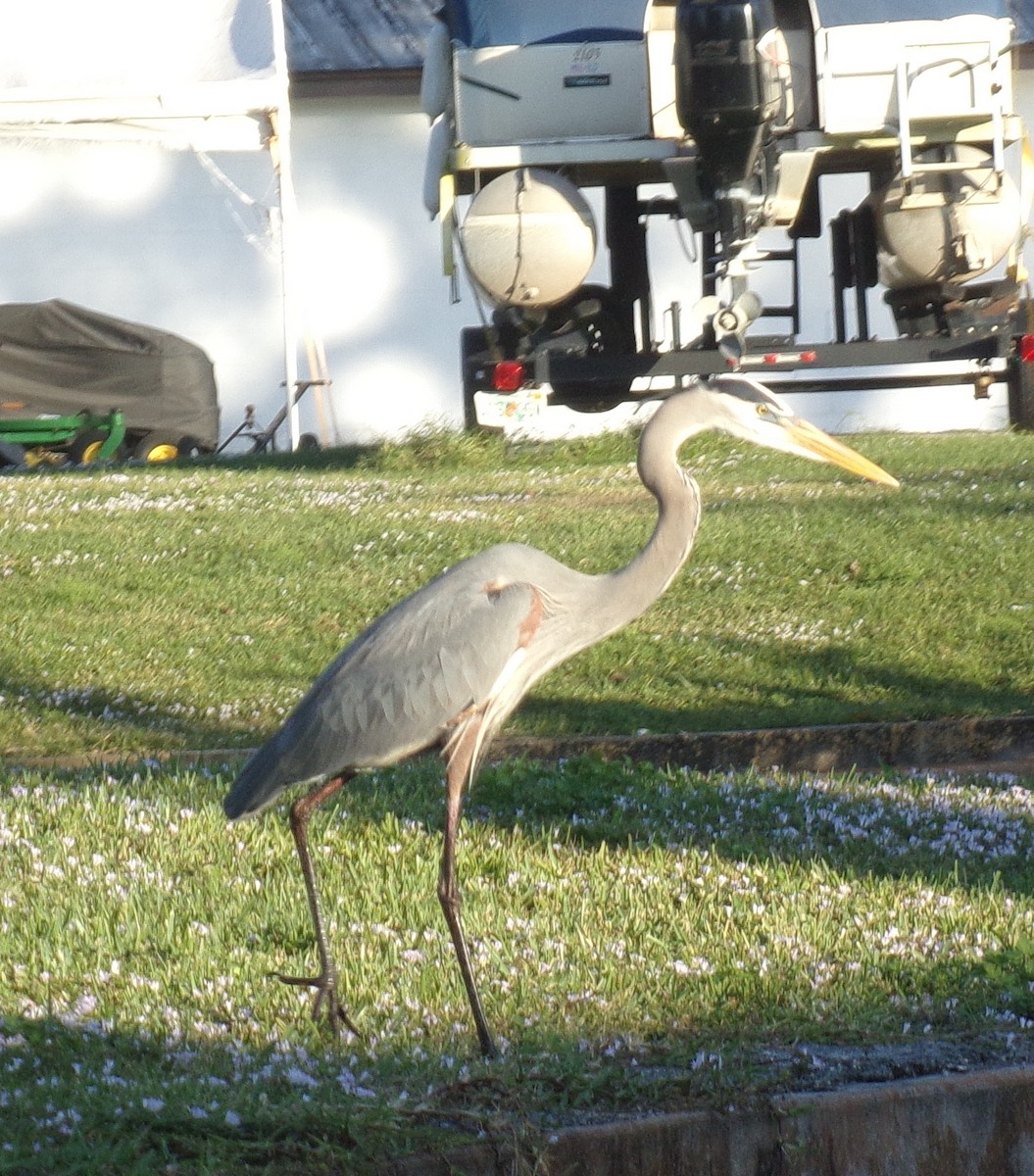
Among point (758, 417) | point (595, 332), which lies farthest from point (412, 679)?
point (595, 332)

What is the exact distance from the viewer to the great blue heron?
14.7 feet

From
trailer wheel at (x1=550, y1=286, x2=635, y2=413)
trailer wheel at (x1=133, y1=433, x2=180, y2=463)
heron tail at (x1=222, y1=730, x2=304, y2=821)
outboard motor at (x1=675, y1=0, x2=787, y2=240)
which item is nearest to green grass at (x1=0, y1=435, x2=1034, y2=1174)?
heron tail at (x1=222, y1=730, x2=304, y2=821)

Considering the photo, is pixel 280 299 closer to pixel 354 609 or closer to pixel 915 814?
pixel 354 609

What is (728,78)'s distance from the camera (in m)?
10.4

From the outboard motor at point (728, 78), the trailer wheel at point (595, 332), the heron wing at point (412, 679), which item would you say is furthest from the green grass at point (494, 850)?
the outboard motor at point (728, 78)

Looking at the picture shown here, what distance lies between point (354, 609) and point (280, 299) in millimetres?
13192

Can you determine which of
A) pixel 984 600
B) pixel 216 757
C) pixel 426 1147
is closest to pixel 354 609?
pixel 216 757

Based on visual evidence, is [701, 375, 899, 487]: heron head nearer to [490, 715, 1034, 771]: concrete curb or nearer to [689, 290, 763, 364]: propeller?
[490, 715, 1034, 771]: concrete curb

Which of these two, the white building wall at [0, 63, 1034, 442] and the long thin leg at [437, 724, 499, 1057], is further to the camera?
the white building wall at [0, 63, 1034, 442]

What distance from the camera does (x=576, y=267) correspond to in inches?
466

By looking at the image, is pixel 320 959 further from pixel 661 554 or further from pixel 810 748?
pixel 810 748

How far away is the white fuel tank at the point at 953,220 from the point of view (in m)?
11.7

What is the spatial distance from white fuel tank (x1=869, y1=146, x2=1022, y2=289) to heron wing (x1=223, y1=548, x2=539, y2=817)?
8131 mm

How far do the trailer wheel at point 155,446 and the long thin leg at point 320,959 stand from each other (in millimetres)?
16437
